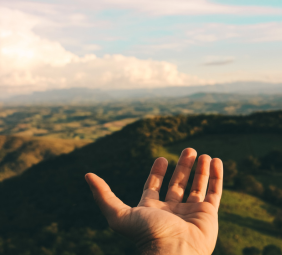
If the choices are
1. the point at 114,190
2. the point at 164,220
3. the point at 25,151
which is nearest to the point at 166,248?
the point at 164,220

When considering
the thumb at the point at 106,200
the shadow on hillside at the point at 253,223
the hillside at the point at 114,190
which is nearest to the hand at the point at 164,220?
the thumb at the point at 106,200

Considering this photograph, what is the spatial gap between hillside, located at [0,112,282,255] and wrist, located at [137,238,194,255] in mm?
36090

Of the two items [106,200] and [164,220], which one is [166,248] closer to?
[164,220]

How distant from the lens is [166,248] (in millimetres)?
6664

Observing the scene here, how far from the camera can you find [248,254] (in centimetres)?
3662

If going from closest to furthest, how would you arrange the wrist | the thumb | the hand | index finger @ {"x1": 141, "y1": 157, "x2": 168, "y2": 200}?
the wrist → the hand → the thumb → index finger @ {"x1": 141, "y1": 157, "x2": 168, "y2": 200}

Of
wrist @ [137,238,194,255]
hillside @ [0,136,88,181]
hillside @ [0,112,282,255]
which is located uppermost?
wrist @ [137,238,194,255]

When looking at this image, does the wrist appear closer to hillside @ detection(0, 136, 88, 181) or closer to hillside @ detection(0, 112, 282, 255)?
hillside @ detection(0, 112, 282, 255)

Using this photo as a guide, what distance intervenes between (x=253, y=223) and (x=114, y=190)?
3211cm

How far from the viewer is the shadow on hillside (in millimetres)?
41341

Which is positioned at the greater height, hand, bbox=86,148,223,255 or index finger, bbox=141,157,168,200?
index finger, bbox=141,157,168,200

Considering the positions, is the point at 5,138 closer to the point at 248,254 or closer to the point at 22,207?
the point at 22,207

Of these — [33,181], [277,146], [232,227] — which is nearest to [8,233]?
[33,181]

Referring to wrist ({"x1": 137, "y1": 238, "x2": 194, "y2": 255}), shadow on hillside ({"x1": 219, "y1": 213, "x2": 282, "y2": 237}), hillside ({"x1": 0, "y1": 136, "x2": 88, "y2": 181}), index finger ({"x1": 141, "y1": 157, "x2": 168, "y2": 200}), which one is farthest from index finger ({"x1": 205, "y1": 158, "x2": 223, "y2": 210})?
hillside ({"x1": 0, "y1": 136, "x2": 88, "y2": 181})
